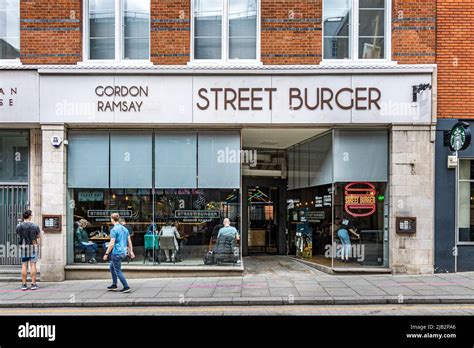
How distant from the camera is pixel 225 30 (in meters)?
11.5

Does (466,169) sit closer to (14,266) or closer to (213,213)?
(213,213)

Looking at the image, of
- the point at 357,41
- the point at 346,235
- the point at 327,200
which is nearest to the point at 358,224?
the point at 346,235

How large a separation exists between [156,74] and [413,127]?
719cm

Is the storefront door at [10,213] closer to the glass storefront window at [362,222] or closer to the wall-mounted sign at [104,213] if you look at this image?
the wall-mounted sign at [104,213]

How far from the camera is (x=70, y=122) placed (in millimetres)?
11148

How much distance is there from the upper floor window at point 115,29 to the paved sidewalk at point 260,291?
6393mm

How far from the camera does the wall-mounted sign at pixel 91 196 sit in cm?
1148

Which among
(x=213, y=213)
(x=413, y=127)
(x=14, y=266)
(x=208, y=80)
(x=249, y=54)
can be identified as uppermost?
(x=249, y=54)

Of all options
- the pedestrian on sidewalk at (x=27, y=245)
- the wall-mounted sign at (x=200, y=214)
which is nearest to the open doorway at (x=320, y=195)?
the wall-mounted sign at (x=200, y=214)

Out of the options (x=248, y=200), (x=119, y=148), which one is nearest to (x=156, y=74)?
(x=119, y=148)

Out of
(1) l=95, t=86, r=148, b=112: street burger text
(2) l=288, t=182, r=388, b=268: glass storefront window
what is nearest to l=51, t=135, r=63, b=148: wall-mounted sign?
(1) l=95, t=86, r=148, b=112: street burger text

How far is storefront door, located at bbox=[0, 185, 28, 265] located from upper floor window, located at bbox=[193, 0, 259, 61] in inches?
252

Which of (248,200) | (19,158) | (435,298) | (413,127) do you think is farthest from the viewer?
(248,200)

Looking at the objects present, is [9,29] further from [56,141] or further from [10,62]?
[56,141]
